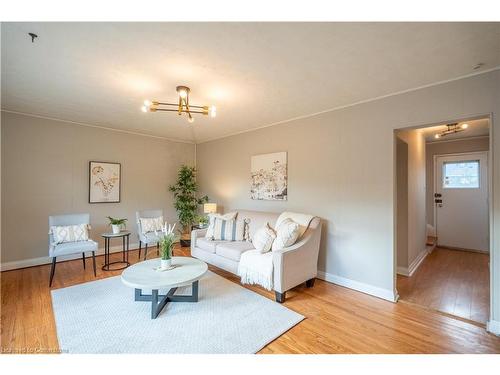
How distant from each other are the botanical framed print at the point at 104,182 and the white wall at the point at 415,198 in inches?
201

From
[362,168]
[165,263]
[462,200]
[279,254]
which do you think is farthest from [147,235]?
[462,200]

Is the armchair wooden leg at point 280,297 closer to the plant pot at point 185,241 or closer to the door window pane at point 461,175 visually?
the plant pot at point 185,241

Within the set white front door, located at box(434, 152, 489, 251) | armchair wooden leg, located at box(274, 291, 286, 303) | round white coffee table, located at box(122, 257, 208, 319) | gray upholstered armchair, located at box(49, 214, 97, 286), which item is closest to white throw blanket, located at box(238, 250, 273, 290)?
armchair wooden leg, located at box(274, 291, 286, 303)

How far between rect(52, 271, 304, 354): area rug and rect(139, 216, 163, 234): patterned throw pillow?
55.1 inches

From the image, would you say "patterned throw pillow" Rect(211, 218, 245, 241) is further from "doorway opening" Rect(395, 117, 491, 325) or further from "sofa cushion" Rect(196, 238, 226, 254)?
"doorway opening" Rect(395, 117, 491, 325)

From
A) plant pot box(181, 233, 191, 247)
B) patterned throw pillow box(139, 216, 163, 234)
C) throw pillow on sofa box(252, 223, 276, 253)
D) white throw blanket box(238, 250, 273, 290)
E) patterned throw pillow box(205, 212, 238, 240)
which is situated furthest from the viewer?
plant pot box(181, 233, 191, 247)

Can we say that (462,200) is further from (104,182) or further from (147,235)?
(104,182)

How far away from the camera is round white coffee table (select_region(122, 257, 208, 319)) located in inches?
88.4

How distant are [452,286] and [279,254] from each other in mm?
2545

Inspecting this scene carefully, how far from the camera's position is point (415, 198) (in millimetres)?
3916

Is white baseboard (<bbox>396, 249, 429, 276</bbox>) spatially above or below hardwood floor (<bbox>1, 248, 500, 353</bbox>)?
above

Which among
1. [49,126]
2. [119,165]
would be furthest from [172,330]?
[49,126]

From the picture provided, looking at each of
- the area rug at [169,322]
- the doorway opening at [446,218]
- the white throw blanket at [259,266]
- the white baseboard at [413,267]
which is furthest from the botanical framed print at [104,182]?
the white baseboard at [413,267]
